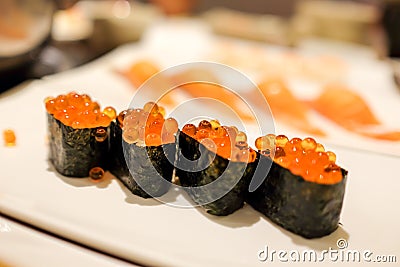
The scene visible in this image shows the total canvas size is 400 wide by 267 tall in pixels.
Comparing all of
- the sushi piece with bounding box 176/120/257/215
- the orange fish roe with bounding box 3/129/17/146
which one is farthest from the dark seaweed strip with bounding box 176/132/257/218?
the orange fish roe with bounding box 3/129/17/146

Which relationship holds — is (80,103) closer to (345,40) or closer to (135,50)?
(135,50)

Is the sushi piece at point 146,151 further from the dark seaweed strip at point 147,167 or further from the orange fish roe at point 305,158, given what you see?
the orange fish roe at point 305,158

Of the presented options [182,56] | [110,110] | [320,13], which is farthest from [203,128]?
[320,13]

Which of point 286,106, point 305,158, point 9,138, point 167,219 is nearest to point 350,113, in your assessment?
point 286,106

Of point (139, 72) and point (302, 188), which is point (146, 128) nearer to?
point (302, 188)

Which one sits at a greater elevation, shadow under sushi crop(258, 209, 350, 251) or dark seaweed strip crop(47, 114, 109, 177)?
dark seaweed strip crop(47, 114, 109, 177)

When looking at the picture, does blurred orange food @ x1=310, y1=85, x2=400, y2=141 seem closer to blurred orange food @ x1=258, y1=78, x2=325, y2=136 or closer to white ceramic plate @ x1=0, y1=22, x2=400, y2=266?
blurred orange food @ x1=258, y1=78, x2=325, y2=136

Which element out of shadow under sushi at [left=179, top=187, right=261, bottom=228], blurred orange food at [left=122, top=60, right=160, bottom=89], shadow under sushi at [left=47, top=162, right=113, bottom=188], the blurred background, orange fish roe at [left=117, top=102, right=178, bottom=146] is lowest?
shadow under sushi at [left=179, top=187, right=261, bottom=228]
